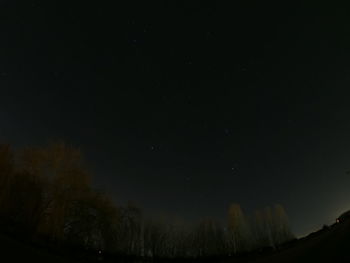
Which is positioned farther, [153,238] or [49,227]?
[153,238]

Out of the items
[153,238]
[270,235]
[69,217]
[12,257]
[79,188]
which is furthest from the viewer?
[270,235]

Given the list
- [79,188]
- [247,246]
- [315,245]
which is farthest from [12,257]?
[247,246]

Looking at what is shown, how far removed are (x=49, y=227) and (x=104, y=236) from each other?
5.54m

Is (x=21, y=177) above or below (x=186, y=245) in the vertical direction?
above

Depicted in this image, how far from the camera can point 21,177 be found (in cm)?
3241

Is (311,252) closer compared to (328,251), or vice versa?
(328,251)

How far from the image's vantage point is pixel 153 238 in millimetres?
42344

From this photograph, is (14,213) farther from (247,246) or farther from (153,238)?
(247,246)

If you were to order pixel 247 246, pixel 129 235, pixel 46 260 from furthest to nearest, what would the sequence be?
pixel 247 246
pixel 129 235
pixel 46 260

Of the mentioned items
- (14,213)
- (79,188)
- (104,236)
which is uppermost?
(79,188)

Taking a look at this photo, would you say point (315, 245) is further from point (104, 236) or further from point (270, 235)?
point (270, 235)

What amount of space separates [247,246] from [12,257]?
42.2 metres

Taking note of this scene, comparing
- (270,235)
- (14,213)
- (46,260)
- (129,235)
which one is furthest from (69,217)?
(270,235)

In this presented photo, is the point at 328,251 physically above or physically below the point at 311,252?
below
